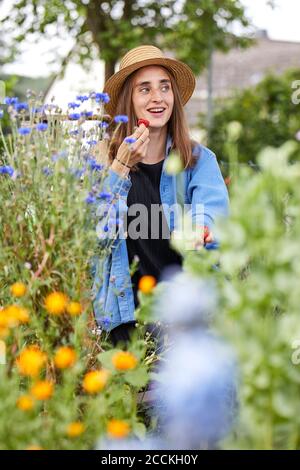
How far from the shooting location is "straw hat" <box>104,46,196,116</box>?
302 centimetres

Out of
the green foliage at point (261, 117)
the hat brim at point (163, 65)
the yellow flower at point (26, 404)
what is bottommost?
the yellow flower at point (26, 404)

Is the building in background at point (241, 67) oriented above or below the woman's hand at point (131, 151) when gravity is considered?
above

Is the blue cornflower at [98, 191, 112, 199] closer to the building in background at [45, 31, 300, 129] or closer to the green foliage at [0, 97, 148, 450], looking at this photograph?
the green foliage at [0, 97, 148, 450]

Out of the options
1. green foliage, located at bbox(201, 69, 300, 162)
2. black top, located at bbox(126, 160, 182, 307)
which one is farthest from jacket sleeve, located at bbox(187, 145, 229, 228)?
green foliage, located at bbox(201, 69, 300, 162)

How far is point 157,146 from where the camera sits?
3123 millimetres

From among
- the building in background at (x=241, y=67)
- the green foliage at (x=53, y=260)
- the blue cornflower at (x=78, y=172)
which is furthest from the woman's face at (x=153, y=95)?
the building in background at (x=241, y=67)

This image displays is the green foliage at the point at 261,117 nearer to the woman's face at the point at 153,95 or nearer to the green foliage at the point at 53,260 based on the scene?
the woman's face at the point at 153,95

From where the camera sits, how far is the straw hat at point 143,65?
119 inches

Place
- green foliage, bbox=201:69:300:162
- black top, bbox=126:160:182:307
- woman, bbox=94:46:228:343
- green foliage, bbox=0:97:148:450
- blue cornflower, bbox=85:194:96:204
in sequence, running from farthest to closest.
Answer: green foliage, bbox=201:69:300:162
black top, bbox=126:160:182:307
woman, bbox=94:46:228:343
blue cornflower, bbox=85:194:96:204
green foliage, bbox=0:97:148:450

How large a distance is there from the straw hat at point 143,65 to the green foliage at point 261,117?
22.9 ft

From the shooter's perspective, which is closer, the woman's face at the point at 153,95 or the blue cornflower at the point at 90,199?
the blue cornflower at the point at 90,199

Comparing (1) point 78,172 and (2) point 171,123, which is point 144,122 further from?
(1) point 78,172
